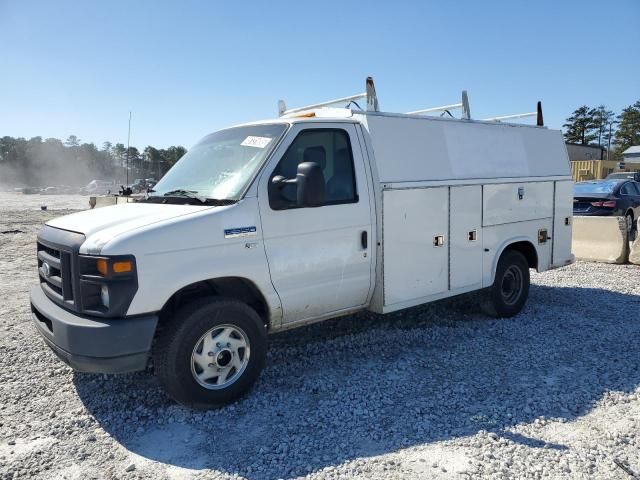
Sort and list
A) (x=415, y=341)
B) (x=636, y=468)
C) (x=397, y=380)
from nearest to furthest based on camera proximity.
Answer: (x=636, y=468), (x=397, y=380), (x=415, y=341)

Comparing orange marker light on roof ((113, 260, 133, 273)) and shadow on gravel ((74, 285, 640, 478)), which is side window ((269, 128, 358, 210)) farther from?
shadow on gravel ((74, 285, 640, 478))

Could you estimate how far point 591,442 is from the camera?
3449 mm

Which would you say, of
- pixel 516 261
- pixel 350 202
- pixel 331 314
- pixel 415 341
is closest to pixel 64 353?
pixel 331 314

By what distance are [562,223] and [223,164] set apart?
195 inches

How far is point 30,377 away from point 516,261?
5.58 m

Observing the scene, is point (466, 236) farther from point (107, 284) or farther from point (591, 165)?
point (591, 165)

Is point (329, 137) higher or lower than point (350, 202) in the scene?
higher

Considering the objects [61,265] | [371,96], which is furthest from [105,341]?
[371,96]

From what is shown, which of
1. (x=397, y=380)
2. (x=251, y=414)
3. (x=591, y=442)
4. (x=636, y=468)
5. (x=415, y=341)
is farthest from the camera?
(x=415, y=341)

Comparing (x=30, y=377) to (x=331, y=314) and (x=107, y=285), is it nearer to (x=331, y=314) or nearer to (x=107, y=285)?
(x=107, y=285)

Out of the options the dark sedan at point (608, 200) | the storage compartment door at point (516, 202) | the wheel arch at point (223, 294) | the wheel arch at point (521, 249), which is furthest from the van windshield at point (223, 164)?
the dark sedan at point (608, 200)

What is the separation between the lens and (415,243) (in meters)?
5.17

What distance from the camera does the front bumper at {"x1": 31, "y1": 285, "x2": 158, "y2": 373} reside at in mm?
3486

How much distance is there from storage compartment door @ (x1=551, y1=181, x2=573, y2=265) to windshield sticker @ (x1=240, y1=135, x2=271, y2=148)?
4427mm
